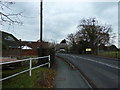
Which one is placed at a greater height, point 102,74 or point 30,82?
point 30,82

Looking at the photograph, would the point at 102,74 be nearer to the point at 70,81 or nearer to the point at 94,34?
the point at 70,81

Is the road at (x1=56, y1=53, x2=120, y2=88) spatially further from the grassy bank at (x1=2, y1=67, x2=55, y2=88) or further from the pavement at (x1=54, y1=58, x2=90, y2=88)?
the grassy bank at (x1=2, y1=67, x2=55, y2=88)

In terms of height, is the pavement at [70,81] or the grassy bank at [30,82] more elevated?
the grassy bank at [30,82]

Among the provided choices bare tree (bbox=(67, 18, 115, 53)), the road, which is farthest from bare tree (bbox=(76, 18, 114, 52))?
the road

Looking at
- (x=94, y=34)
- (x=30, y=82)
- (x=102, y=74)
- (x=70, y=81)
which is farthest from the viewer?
(x=94, y=34)

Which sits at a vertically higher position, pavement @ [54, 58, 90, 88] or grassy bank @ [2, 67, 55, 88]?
grassy bank @ [2, 67, 55, 88]

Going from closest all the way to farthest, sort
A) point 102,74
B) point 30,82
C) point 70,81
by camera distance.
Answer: point 30,82 → point 70,81 → point 102,74

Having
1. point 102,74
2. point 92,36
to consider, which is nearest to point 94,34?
point 92,36

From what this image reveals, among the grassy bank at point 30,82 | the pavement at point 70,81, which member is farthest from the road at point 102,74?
the grassy bank at point 30,82

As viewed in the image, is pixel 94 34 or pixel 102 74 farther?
pixel 94 34

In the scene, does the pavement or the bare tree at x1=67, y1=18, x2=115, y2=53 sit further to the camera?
the bare tree at x1=67, y1=18, x2=115, y2=53

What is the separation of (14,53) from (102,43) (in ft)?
107

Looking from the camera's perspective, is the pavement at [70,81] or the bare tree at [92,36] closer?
the pavement at [70,81]

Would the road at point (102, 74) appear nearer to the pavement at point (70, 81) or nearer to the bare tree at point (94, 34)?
the pavement at point (70, 81)
